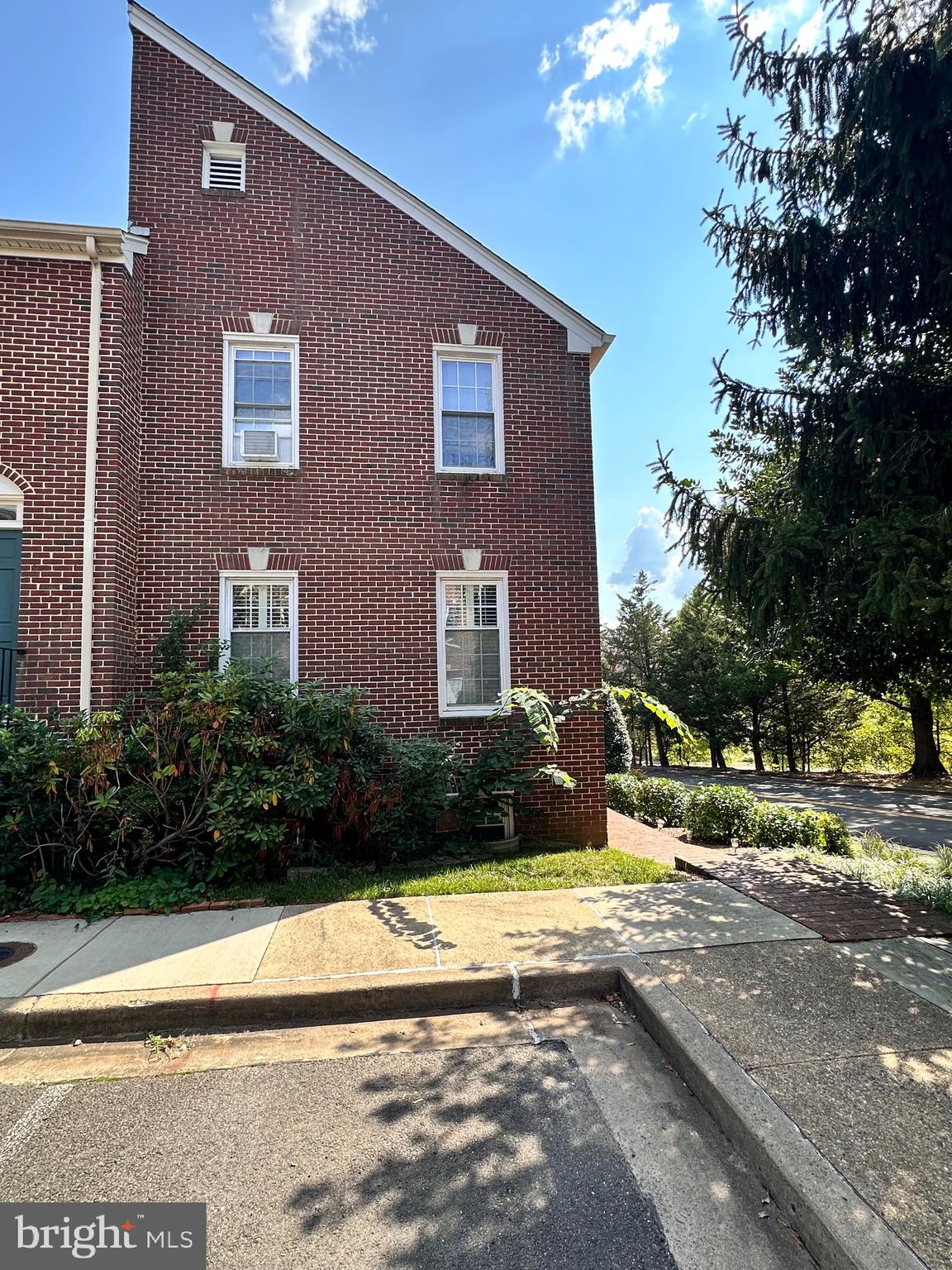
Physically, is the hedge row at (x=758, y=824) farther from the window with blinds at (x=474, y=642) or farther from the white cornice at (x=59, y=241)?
the white cornice at (x=59, y=241)

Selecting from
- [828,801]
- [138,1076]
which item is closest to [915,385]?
[138,1076]

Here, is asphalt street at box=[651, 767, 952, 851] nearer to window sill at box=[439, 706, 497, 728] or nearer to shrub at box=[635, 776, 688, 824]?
shrub at box=[635, 776, 688, 824]

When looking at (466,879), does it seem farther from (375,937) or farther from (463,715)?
(463,715)

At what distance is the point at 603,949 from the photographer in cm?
441

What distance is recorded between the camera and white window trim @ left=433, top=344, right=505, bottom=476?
838 centimetres

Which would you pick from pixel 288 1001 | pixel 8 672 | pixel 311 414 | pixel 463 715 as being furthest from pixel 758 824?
pixel 8 672

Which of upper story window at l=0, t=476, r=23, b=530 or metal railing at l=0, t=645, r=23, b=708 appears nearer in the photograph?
metal railing at l=0, t=645, r=23, b=708

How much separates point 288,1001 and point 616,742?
981 cm

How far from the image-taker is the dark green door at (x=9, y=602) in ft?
21.8

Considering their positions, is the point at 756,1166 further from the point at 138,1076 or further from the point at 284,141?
the point at 284,141

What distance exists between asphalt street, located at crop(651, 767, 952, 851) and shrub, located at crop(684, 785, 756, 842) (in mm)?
4141

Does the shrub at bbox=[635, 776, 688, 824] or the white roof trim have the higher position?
the white roof trim

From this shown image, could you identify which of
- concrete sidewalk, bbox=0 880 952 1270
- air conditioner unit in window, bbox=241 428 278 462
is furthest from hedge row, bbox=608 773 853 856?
air conditioner unit in window, bbox=241 428 278 462

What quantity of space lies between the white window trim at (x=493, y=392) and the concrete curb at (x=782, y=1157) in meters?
6.48
